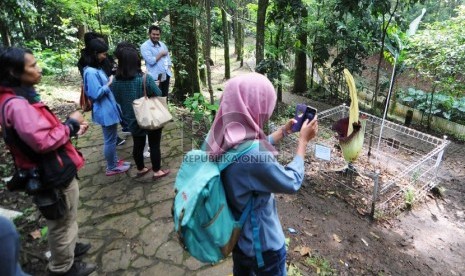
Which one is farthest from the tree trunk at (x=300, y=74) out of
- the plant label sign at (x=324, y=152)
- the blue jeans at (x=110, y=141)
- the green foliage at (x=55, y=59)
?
the blue jeans at (x=110, y=141)

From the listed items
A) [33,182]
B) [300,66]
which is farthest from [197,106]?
[300,66]

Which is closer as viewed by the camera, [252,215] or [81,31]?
[252,215]

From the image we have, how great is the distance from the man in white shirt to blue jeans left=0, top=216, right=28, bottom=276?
4.97 meters

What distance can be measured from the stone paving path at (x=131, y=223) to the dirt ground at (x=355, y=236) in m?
0.57

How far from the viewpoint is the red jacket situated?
2.17 m

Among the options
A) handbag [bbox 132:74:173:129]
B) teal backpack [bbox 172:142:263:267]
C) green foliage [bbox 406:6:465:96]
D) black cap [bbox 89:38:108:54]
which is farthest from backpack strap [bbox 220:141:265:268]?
green foliage [bbox 406:6:465:96]

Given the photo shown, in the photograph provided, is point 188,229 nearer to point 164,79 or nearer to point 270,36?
point 164,79

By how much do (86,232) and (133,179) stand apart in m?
1.11

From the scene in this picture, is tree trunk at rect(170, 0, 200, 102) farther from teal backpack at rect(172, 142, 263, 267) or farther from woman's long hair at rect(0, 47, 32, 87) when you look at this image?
teal backpack at rect(172, 142, 263, 267)

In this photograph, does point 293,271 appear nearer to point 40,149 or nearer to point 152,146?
point 152,146

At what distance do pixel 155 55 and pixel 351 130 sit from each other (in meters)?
3.72

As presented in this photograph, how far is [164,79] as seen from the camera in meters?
6.28

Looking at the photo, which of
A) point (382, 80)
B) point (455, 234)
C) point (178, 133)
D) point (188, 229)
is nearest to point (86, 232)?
point (188, 229)

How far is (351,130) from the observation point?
4762 millimetres
